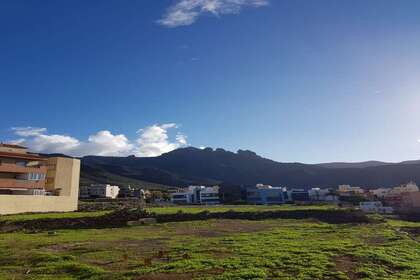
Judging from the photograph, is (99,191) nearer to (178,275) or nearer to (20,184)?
(20,184)

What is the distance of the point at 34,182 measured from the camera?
223 feet

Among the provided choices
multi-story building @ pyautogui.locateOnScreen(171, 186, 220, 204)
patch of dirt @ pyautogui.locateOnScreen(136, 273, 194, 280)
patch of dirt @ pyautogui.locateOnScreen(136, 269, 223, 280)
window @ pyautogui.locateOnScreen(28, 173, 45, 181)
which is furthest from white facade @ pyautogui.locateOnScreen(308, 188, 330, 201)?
patch of dirt @ pyautogui.locateOnScreen(136, 273, 194, 280)

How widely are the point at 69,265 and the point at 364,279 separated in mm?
14334

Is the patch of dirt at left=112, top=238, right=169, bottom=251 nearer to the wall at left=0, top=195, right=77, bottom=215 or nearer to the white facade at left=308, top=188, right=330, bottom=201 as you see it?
the wall at left=0, top=195, right=77, bottom=215

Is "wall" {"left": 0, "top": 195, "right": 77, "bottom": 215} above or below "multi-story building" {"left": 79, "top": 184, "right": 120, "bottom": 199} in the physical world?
below

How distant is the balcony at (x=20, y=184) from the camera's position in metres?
62.0

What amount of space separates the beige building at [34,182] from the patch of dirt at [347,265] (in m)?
50.5

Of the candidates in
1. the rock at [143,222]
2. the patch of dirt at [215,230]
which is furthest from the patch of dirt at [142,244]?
the rock at [143,222]

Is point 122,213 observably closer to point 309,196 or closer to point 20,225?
point 20,225

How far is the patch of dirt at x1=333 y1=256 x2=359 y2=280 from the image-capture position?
18016mm

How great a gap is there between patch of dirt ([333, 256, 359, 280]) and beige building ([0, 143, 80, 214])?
166 ft

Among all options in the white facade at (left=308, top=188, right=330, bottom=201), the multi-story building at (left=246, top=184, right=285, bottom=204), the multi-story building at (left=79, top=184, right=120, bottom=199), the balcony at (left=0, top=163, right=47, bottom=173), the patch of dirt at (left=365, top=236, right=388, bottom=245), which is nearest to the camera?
the patch of dirt at (left=365, top=236, right=388, bottom=245)

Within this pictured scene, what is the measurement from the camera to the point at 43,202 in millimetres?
64688

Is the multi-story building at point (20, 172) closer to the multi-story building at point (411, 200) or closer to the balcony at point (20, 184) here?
the balcony at point (20, 184)
